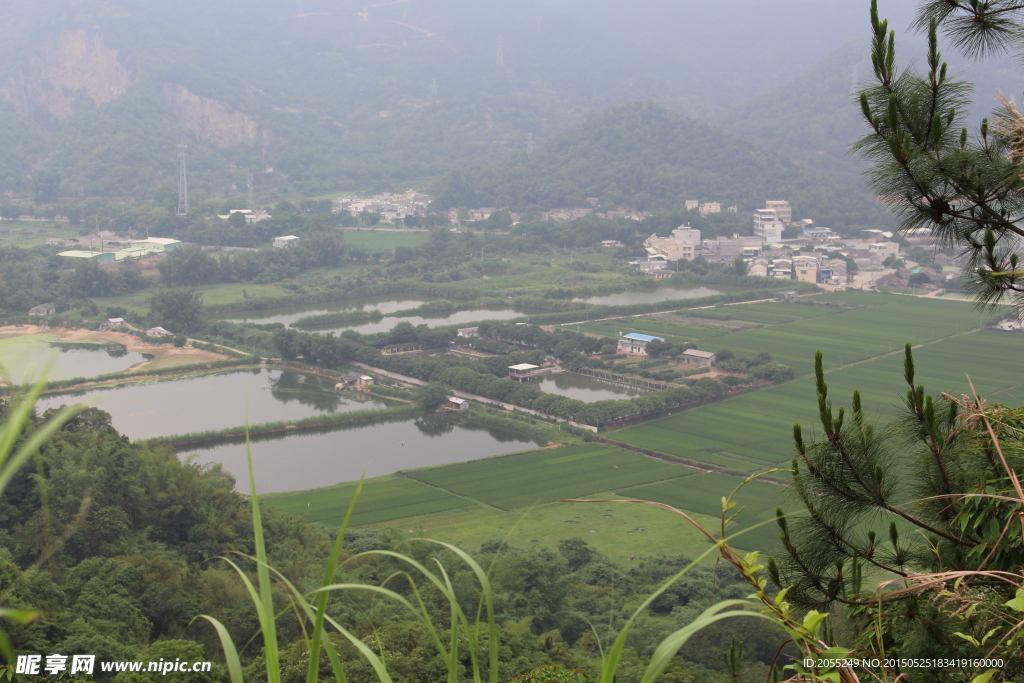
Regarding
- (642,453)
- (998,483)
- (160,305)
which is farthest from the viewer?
(160,305)

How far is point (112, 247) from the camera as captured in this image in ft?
95.4

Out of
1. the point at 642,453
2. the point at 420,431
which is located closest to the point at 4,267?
the point at 420,431

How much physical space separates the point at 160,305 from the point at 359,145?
36011mm

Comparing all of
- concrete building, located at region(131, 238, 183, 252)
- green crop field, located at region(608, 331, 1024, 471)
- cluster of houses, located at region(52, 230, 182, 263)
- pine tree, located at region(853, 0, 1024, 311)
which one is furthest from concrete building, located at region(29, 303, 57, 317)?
pine tree, located at region(853, 0, 1024, 311)

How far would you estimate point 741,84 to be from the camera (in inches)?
3228

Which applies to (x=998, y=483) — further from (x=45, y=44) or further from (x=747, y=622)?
(x=45, y=44)

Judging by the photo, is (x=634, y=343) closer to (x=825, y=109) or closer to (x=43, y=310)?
(x=43, y=310)

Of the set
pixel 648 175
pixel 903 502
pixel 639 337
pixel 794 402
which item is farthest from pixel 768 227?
pixel 903 502

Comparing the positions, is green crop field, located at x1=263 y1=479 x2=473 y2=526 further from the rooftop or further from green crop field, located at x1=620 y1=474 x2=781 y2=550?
the rooftop

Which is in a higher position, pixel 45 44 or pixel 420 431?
pixel 45 44

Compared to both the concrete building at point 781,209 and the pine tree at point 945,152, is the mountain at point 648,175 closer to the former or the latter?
the concrete building at point 781,209

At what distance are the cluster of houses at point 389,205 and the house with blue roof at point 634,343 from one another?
69.0 feet

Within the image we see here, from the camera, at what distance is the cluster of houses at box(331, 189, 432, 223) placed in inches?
1541

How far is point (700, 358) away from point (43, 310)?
50.8 feet
